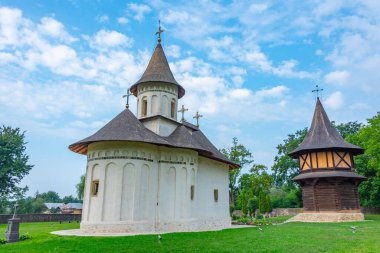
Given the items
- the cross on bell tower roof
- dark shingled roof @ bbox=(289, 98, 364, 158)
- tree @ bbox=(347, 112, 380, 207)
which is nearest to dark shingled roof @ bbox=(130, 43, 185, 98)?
the cross on bell tower roof

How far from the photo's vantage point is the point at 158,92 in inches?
769

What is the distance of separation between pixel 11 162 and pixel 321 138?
31.2m

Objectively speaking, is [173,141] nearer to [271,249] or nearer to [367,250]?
[271,249]

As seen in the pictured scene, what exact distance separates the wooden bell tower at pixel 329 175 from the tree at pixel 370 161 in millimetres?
4796

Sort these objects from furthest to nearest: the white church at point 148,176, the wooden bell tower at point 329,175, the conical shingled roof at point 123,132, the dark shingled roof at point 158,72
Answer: the wooden bell tower at point 329,175 < the dark shingled roof at point 158,72 < the conical shingled roof at point 123,132 < the white church at point 148,176

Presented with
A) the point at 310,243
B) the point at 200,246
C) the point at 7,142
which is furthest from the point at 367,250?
the point at 7,142

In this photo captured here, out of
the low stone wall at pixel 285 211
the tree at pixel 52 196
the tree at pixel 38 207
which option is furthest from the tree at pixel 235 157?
the tree at pixel 52 196

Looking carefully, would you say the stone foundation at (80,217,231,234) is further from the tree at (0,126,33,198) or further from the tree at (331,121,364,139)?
the tree at (331,121,364,139)

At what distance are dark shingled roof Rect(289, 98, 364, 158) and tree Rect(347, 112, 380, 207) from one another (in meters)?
4.18

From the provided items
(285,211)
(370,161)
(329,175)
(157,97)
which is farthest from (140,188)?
(285,211)

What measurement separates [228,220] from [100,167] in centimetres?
1013

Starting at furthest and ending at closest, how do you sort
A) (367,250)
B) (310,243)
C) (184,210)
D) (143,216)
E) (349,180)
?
1. (349,180)
2. (184,210)
3. (143,216)
4. (310,243)
5. (367,250)

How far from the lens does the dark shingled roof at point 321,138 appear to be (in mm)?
24734

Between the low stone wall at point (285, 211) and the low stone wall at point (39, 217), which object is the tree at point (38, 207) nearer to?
the low stone wall at point (39, 217)
